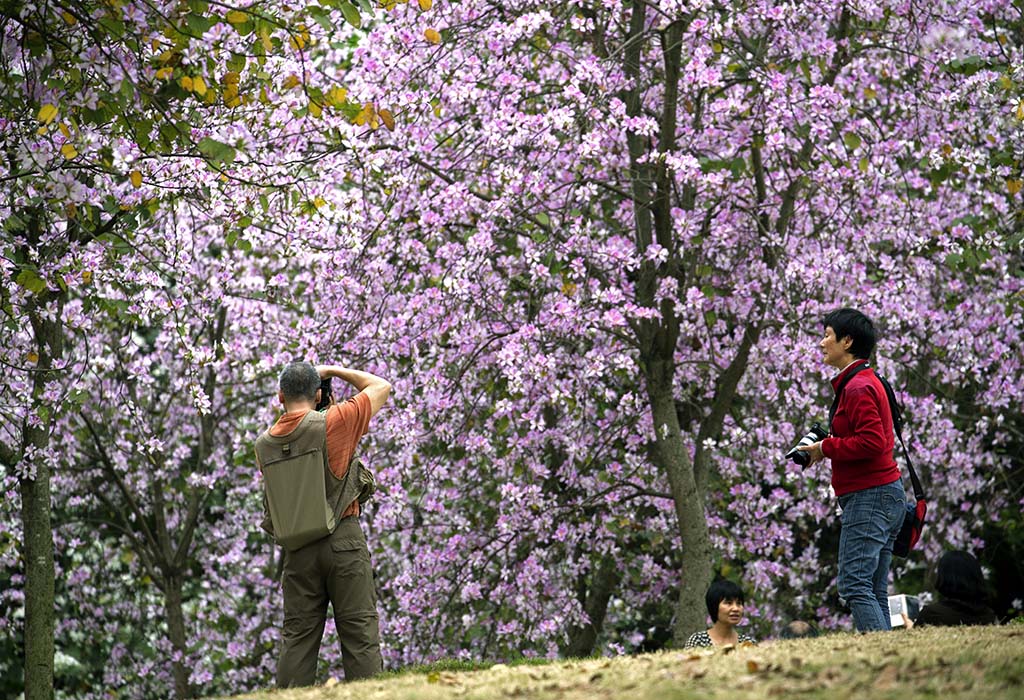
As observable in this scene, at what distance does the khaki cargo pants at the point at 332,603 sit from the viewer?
628cm

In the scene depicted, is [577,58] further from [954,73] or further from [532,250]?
[954,73]

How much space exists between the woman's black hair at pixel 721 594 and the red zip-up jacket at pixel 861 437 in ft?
3.77

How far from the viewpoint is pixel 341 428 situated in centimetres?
626

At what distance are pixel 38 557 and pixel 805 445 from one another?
547cm

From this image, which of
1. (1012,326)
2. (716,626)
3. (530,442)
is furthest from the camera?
(1012,326)

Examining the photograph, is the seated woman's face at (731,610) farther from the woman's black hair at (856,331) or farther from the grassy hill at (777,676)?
the woman's black hair at (856,331)

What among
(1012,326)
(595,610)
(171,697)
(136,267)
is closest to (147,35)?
(136,267)

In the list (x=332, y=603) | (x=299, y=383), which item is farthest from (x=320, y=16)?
(x=332, y=603)

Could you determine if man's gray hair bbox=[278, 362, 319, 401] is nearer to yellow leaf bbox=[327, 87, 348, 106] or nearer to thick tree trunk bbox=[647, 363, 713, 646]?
yellow leaf bbox=[327, 87, 348, 106]

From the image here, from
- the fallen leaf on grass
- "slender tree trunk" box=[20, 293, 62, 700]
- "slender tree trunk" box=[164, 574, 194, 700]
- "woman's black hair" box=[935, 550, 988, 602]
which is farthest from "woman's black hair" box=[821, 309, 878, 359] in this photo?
"slender tree trunk" box=[164, 574, 194, 700]

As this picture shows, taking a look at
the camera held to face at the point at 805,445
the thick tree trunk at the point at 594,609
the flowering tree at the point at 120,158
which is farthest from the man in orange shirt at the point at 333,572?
the thick tree trunk at the point at 594,609

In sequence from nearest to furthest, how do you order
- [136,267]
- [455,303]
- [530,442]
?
1. [136,267]
2. [455,303]
3. [530,442]

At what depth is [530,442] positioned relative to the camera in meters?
10.1

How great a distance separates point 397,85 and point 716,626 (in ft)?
15.1
